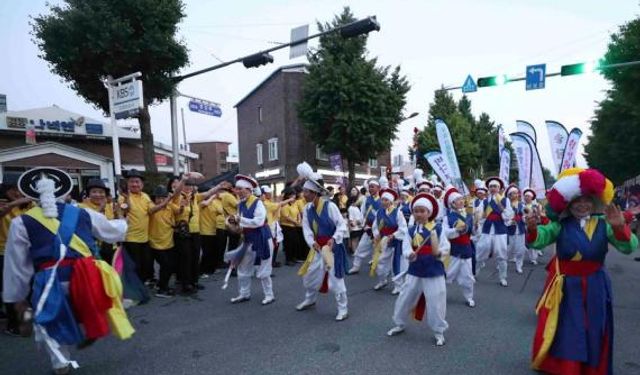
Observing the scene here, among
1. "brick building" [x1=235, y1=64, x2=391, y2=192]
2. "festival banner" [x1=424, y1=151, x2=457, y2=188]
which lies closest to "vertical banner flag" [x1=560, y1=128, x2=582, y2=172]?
"festival banner" [x1=424, y1=151, x2=457, y2=188]

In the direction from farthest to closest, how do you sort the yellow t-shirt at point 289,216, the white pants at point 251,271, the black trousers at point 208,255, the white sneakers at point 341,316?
the yellow t-shirt at point 289,216, the black trousers at point 208,255, the white pants at point 251,271, the white sneakers at point 341,316

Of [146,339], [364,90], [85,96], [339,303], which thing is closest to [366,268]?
[339,303]

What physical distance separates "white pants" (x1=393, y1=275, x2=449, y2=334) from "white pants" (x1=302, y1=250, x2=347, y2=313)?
2.89 feet

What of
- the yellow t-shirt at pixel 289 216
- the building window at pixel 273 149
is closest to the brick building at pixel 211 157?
the building window at pixel 273 149

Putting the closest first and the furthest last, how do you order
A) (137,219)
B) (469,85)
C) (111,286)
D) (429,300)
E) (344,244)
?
1. (111,286)
2. (429,300)
3. (344,244)
4. (137,219)
5. (469,85)

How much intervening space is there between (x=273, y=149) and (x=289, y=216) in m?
Answer: 20.4

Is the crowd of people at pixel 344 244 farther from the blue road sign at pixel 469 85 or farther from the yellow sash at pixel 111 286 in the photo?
the blue road sign at pixel 469 85

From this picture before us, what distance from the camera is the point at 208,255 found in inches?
340

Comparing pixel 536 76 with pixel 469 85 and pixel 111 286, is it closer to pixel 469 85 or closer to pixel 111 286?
pixel 469 85

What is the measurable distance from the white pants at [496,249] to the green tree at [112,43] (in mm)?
11010

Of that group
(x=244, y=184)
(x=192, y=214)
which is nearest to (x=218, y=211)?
(x=192, y=214)

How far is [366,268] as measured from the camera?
939 centimetres

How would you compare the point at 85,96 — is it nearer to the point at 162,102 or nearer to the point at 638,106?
the point at 162,102

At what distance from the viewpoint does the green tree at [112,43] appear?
13117mm
